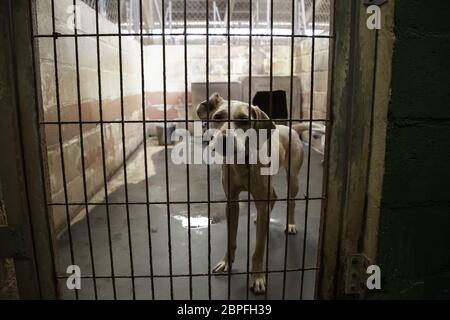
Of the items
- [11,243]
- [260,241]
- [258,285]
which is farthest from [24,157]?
[258,285]

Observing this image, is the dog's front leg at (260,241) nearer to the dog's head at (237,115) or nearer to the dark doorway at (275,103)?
the dog's head at (237,115)

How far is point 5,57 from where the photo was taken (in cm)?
177

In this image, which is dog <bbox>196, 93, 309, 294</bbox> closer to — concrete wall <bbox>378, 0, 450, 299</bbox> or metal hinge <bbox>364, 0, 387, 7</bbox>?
concrete wall <bbox>378, 0, 450, 299</bbox>

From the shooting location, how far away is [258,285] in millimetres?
2826

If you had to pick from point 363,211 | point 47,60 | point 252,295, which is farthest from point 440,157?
point 47,60

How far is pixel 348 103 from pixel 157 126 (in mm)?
8225

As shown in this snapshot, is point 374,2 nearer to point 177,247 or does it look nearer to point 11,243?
point 11,243

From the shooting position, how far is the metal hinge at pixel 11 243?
1.91m

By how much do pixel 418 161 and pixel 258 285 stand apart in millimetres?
1548

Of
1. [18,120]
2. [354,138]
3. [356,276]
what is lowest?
[356,276]

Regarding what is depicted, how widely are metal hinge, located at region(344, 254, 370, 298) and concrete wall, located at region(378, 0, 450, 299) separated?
0.35 ft

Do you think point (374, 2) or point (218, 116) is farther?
point (218, 116)

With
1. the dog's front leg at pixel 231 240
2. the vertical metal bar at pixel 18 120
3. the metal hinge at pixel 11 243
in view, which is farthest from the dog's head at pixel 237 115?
the metal hinge at pixel 11 243
